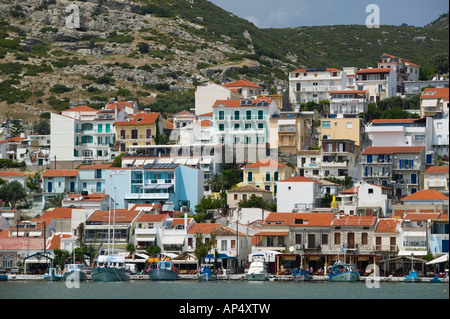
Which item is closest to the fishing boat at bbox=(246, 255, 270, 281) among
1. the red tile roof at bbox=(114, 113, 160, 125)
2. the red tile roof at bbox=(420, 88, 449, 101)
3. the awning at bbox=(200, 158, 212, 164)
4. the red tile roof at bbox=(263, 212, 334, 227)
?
the red tile roof at bbox=(263, 212, 334, 227)

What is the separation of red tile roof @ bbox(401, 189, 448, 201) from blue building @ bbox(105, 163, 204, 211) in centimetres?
1940

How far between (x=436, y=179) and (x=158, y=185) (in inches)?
978

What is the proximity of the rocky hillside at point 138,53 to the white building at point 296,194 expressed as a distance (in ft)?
128

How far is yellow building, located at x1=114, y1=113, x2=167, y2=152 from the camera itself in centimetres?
10088

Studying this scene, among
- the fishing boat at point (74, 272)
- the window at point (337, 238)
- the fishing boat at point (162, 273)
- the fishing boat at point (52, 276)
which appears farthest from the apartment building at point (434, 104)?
the fishing boat at point (52, 276)

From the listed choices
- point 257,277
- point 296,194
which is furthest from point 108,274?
point 296,194

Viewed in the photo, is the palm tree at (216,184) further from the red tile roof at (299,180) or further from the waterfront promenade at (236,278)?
the waterfront promenade at (236,278)

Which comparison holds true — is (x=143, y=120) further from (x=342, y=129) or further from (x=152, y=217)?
(x=152, y=217)

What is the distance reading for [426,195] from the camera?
3130 inches

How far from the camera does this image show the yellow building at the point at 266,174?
90.2m

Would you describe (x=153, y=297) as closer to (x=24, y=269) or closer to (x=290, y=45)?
(x=24, y=269)

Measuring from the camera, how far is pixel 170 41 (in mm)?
164625

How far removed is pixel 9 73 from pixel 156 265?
82.6 meters
